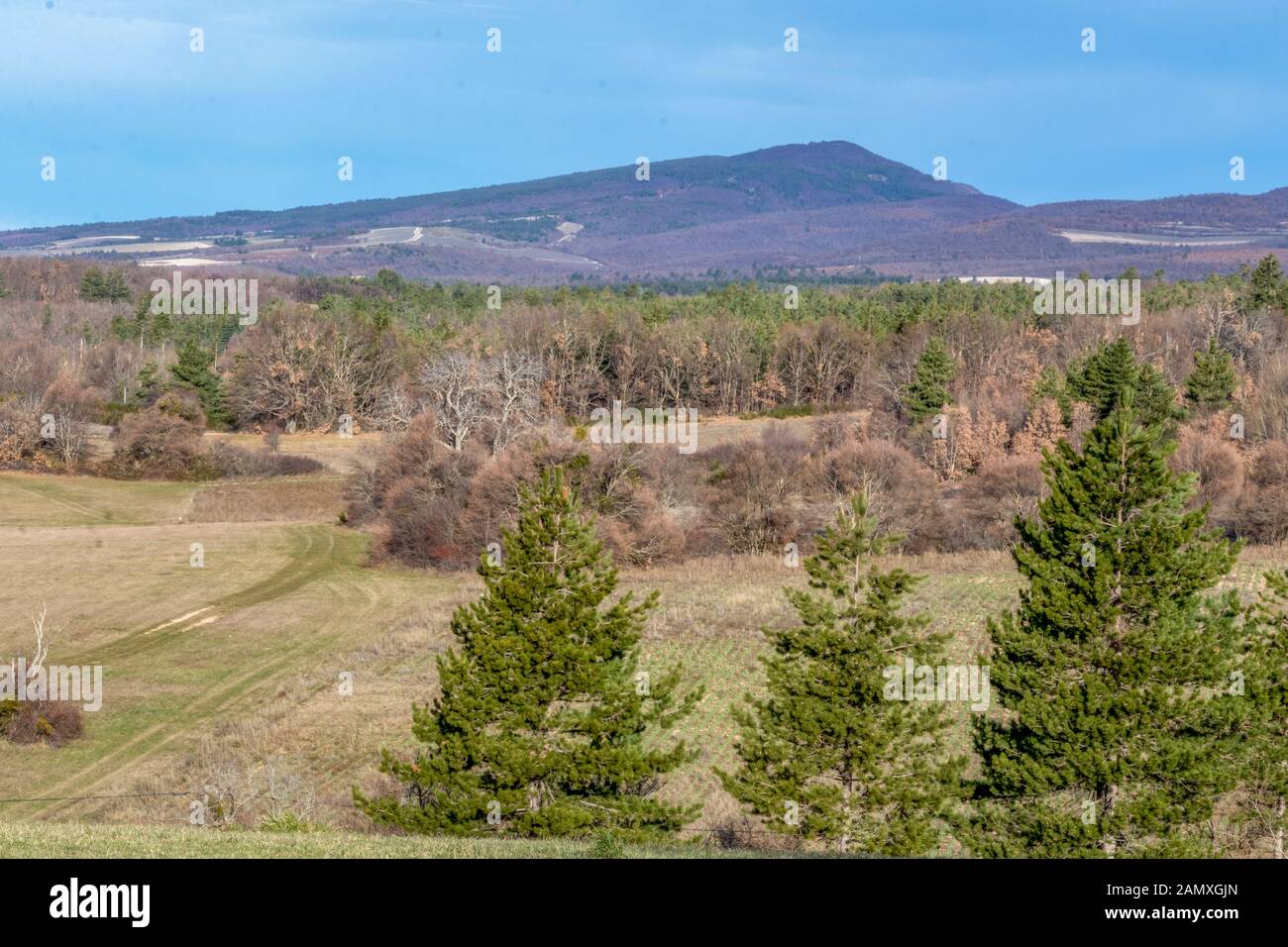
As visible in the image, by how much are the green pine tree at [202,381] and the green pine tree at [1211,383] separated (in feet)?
236

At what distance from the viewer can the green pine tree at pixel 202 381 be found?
106 meters

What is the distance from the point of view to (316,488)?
8762 cm

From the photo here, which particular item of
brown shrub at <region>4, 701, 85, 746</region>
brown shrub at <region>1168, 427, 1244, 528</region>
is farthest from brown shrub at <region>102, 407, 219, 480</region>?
brown shrub at <region>1168, 427, 1244, 528</region>

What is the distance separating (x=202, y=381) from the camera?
4203 inches

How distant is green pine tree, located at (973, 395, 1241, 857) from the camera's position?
75.3 feet

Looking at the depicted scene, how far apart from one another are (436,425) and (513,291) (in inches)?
4072

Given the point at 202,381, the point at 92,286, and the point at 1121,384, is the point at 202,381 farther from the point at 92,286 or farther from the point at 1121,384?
the point at 92,286

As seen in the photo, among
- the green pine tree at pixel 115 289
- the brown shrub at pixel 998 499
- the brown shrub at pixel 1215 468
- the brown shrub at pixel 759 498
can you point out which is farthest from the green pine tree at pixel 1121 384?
the green pine tree at pixel 115 289

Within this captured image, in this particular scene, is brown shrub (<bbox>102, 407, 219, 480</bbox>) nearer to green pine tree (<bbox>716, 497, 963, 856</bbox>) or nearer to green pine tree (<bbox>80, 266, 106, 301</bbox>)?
green pine tree (<bbox>716, 497, 963, 856</bbox>)

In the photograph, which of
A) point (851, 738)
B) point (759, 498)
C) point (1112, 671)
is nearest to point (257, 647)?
point (759, 498)

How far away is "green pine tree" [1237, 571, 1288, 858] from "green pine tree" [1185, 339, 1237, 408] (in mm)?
63199

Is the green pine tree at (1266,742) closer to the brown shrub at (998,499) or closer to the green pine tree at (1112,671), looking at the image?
the green pine tree at (1112,671)

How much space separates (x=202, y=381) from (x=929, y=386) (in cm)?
5654
